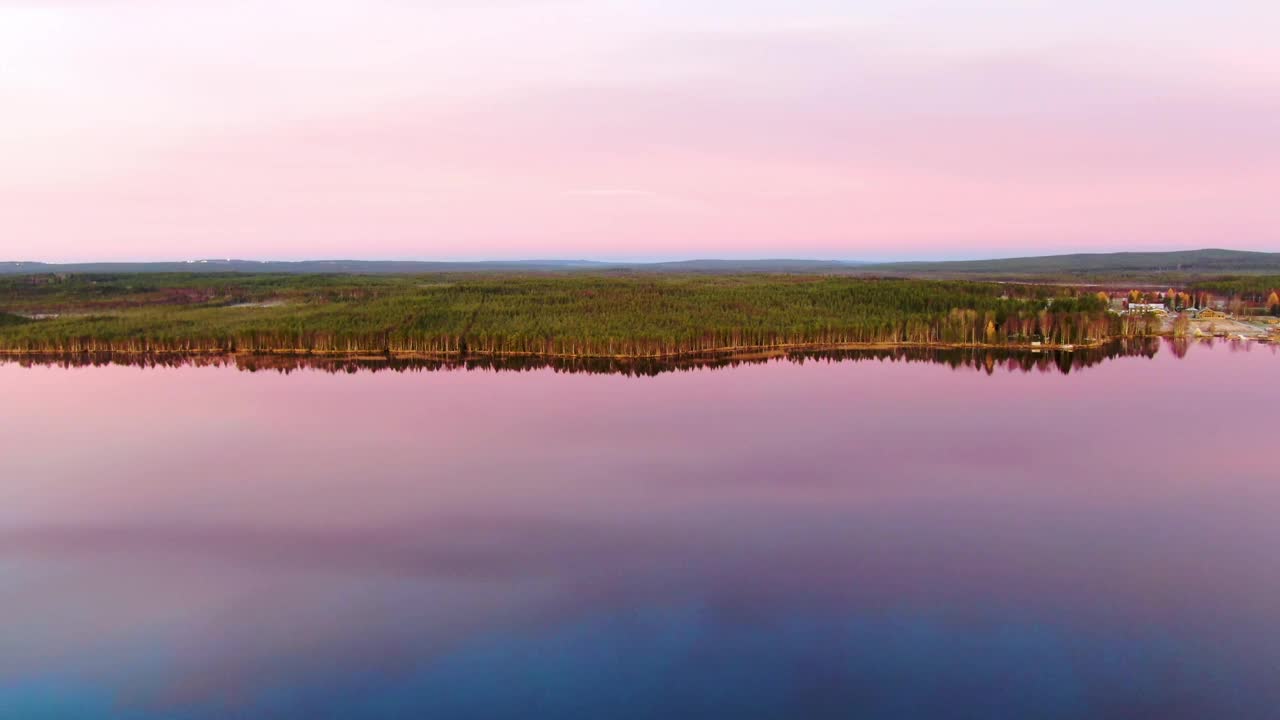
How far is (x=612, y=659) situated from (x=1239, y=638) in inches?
344

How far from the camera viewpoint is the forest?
4228 centimetres

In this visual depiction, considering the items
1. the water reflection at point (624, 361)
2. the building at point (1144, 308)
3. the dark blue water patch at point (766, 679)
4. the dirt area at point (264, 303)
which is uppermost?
the dirt area at point (264, 303)

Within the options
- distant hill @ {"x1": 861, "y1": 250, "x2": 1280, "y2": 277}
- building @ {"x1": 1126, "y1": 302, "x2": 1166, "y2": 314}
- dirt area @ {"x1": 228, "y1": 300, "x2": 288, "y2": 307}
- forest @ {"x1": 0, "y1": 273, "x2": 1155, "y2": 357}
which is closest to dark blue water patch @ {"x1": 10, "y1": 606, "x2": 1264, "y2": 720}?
forest @ {"x1": 0, "y1": 273, "x2": 1155, "y2": 357}

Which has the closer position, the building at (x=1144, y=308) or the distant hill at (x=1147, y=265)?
the building at (x=1144, y=308)

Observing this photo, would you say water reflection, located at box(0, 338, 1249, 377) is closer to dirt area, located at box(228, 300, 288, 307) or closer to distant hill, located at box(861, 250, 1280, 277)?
dirt area, located at box(228, 300, 288, 307)

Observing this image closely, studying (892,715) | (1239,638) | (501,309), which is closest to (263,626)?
(892,715)

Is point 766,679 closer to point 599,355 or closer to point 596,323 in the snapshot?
point 599,355

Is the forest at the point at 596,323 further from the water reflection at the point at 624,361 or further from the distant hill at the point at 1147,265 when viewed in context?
the distant hill at the point at 1147,265

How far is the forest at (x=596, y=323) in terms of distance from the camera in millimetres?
42281

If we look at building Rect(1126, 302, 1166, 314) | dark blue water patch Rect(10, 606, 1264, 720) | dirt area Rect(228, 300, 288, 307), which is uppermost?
dirt area Rect(228, 300, 288, 307)

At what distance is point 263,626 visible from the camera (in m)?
12.7

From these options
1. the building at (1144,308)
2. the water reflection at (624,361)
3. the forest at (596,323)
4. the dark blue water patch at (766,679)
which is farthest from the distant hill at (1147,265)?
the dark blue water patch at (766,679)

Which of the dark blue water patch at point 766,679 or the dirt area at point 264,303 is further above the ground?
the dirt area at point 264,303

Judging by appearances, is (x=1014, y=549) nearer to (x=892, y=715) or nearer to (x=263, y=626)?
(x=892, y=715)
